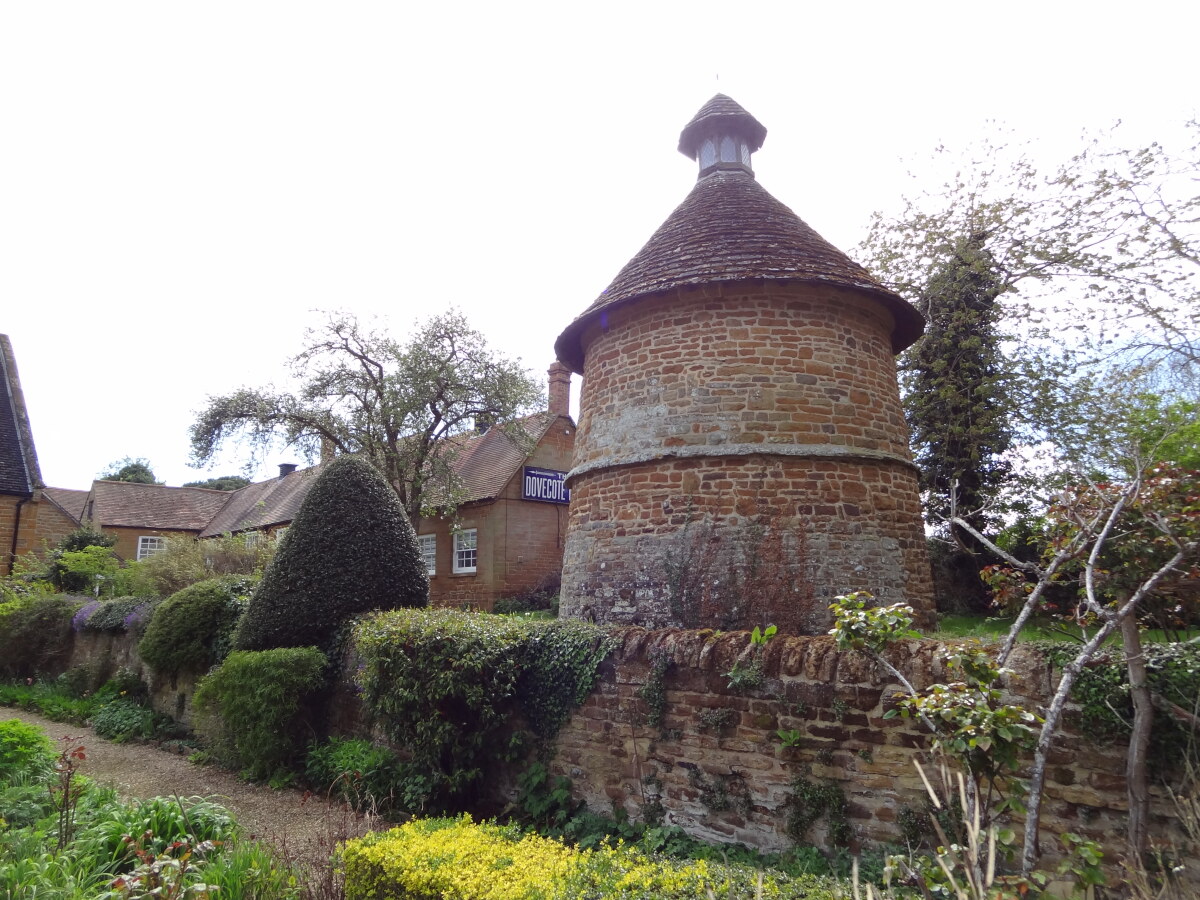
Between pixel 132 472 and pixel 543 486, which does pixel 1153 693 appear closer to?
pixel 543 486

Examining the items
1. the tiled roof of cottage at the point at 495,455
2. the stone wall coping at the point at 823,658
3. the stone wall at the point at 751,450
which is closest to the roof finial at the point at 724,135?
the stone wall at the point at 751,450

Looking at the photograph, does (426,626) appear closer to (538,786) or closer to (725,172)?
(538,786)

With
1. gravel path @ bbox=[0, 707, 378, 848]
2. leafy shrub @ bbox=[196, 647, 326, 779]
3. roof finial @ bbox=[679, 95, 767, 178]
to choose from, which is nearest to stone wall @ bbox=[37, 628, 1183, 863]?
gravel path @ bbox=[0, 707, 378, 848]

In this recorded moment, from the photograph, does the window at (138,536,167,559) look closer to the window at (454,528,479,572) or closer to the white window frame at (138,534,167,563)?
the white window frame at (138,534,167,563)

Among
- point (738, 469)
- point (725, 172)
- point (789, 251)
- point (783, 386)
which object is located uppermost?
point (725, 172)

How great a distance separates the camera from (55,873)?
4180mm

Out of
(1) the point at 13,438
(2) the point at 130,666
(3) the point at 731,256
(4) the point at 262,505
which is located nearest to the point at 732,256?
(3) the point at 731,256

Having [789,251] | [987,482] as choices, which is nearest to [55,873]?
[789,251]

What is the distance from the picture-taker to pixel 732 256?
29.3ft

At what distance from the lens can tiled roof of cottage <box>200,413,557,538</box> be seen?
20.1m

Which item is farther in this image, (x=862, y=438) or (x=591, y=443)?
(x=591, y=443)

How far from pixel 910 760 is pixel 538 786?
3.24 metres

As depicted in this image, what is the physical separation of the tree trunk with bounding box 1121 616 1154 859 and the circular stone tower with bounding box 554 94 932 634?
153 inches

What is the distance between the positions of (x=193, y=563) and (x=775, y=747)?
14.4m
